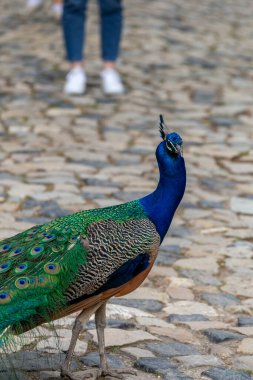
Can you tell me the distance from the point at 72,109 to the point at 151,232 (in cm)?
543

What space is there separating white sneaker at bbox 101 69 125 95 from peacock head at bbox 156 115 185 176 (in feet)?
19.2

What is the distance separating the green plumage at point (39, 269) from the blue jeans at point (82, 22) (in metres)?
5.84

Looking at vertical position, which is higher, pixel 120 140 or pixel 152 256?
pixel 152 256

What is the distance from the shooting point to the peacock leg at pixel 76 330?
3.66m

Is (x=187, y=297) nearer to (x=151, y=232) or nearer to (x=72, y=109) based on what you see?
(x=151, y=232)

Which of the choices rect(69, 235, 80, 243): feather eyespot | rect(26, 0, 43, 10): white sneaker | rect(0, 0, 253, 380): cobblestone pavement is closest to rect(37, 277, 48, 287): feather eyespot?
rect(69, 235, 80, 243): feather eyespot

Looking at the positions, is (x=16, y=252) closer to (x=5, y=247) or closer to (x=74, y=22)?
(x=5, y=247)

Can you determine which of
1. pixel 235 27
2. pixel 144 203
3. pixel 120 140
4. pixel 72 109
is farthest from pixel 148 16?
pixel 144 203

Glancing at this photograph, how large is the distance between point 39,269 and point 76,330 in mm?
377

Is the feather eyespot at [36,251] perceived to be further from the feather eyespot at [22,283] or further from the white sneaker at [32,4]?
the white sneaker at [32,4]

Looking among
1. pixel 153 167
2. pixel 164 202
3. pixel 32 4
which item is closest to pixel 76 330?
pixel 164 202

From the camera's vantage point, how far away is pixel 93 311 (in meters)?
3.66

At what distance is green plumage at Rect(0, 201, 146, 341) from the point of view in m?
3.37

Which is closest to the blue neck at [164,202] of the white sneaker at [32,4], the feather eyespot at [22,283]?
the feather eyespot at [22,283]
